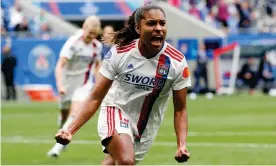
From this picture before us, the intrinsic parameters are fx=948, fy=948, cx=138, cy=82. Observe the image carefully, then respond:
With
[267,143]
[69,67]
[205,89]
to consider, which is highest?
[69,67]

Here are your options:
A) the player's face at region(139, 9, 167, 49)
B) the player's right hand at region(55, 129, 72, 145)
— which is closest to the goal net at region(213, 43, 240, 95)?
the player's face at region(139, 9, 167, 49)

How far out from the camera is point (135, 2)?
144ft

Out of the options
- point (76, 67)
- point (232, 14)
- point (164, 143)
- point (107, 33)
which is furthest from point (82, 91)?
point (232, 14)

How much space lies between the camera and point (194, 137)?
20.2 metres

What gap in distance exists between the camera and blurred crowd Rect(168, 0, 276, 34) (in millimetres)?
45375

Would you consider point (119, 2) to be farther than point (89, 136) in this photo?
Yes

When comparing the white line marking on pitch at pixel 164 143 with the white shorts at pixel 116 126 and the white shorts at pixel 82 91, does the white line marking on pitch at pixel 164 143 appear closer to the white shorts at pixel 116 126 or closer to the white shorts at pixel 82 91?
the white shorts at pixel 82 91

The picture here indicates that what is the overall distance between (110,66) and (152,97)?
58 cm

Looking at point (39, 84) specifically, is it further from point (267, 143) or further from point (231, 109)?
point (267, 143)

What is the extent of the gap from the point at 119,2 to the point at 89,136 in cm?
2413

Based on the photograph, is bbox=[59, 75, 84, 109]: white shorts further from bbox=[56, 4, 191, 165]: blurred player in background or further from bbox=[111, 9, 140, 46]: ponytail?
bbox=[111, 9, 140, 46]: ponytail

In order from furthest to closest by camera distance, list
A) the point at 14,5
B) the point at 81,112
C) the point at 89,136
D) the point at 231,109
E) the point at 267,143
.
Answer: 1. the point at 14,5
2. the point at 231,109
3. the point at 89,136
4. the point at 267,143
5. the point at 81,112

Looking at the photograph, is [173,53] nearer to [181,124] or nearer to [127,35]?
[127,35]

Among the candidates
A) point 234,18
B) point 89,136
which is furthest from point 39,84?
point 89,136
